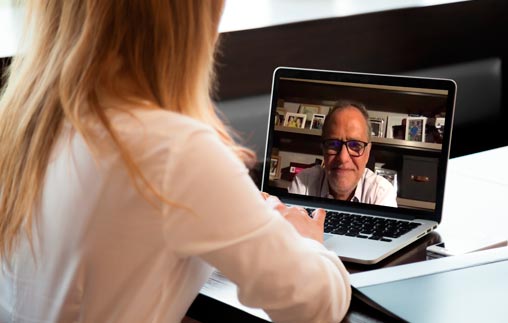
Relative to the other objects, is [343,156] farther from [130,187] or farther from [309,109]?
[130,187]

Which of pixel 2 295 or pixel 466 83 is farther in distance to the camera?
pixel 466 83

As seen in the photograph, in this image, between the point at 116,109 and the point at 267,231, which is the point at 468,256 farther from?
the point at 116,109

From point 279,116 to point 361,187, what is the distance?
22 centimetres

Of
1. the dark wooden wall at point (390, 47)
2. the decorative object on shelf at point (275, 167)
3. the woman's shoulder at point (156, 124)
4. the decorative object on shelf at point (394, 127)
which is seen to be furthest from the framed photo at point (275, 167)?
the dark wooden wall at point (390, 47)

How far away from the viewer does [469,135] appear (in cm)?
332

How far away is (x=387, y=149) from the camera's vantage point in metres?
1.68

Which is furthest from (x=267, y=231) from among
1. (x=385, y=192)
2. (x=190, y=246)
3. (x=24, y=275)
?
(x=385, y=192)

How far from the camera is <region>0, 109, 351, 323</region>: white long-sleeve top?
41.9 inches

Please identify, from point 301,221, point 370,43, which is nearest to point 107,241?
point 301,221

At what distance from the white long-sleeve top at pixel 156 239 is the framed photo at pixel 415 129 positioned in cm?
52

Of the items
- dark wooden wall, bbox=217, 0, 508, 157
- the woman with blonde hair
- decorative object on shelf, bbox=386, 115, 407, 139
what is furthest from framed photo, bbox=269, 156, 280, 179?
dark wooden wall, bbox=217, 0, 508, 157

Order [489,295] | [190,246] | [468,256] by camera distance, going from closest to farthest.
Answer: [190,246], [489,295], [468,256]

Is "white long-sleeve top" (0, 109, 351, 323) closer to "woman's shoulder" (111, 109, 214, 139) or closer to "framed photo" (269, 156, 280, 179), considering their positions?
"woman's shoulder" (111, 109, 214, 139)

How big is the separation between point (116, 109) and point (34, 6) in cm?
23
